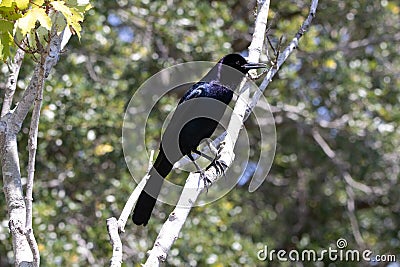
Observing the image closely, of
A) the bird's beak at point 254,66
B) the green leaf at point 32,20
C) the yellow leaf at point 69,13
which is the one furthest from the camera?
the bird's beak at point 254,66

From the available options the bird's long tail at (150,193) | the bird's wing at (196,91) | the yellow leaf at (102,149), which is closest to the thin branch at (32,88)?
the bird's long tail at (150,193)

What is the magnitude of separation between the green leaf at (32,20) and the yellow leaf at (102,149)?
274cm

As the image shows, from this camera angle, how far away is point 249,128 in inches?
263

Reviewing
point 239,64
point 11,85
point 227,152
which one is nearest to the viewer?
point 11,85

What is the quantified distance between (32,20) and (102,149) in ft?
9.22

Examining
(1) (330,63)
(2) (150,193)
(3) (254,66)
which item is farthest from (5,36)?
(1) (330,63)

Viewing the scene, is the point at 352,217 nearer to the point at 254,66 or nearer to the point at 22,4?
the point at 254,66

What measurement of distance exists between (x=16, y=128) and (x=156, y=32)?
3044mm

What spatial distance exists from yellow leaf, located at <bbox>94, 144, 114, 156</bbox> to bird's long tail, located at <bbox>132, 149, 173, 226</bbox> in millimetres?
1306

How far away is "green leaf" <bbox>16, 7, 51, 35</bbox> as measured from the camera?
7.93ft

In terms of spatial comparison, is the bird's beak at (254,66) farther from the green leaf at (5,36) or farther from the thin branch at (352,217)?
the thin branch at (352,217)

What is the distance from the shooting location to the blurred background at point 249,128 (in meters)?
5.16

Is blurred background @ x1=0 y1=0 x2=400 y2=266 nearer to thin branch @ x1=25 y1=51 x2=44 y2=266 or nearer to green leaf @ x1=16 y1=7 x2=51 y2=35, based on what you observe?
thin branch @ x1=25 y1=51 x2=44 y2=266

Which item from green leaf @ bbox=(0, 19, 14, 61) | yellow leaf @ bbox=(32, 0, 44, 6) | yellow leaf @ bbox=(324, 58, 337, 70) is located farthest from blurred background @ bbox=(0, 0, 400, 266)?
yellow leaf @ bbox=(32, 0, 44, 6)
